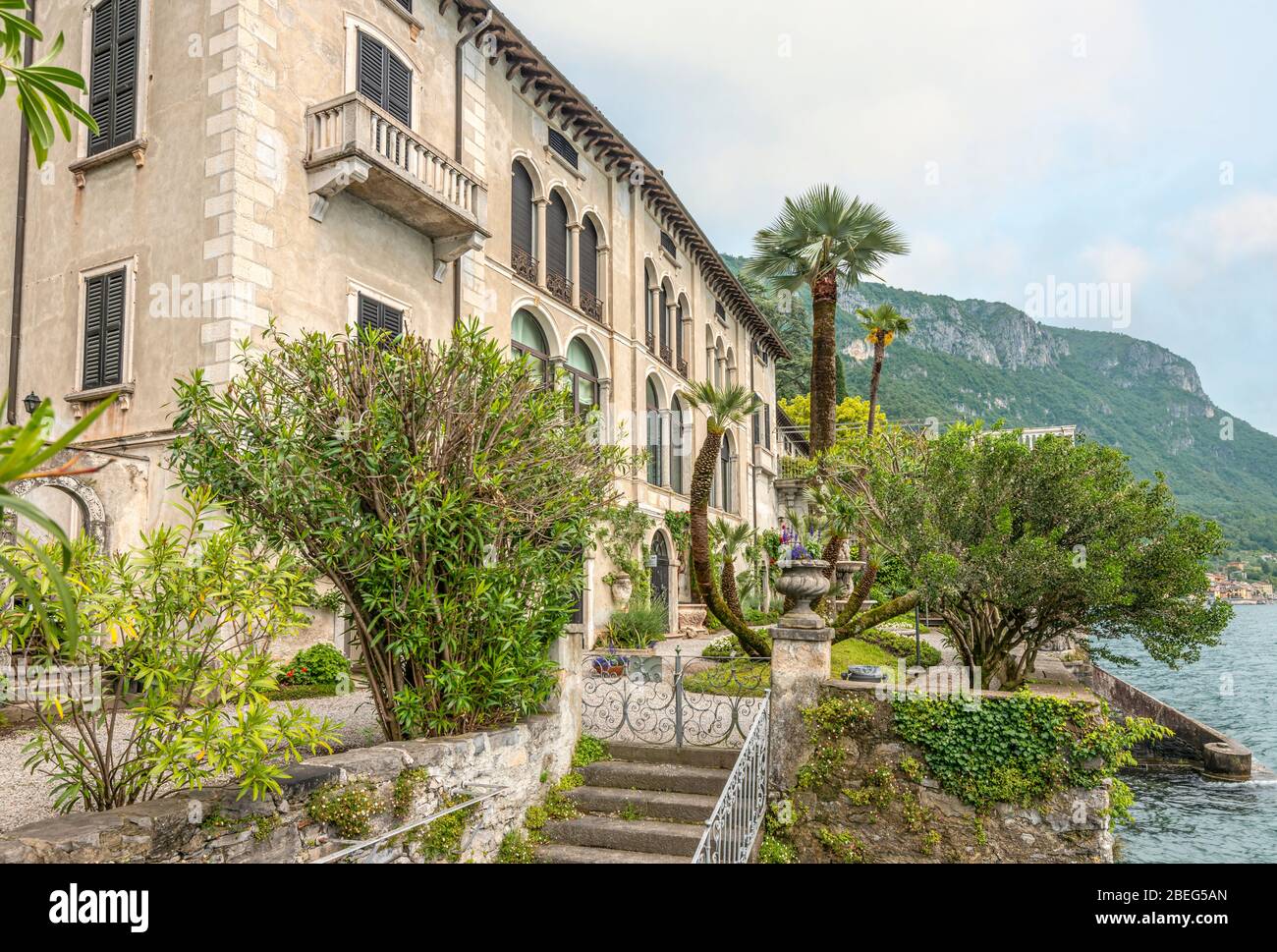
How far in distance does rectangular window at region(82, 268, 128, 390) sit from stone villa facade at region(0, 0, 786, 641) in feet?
0.10

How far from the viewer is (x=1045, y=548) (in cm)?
948

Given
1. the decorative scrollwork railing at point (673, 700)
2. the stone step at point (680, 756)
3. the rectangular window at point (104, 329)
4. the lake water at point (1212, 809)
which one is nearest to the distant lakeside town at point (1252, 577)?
the lake water at point (1212, 809)

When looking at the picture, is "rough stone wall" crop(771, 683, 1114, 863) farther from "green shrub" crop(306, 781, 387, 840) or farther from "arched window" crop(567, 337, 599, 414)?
"arched window" crop(567, 337, 599, 414)

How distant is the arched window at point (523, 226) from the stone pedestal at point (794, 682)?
442 inches

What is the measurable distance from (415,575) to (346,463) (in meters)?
1.06

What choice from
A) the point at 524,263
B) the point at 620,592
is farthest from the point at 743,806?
the point at 524,263

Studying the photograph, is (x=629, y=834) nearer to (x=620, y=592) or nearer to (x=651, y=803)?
(x=651, y=803)

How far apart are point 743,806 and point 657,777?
89 centimetres

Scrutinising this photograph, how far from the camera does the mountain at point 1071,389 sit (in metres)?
90.6

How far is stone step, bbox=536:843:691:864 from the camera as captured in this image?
728cm

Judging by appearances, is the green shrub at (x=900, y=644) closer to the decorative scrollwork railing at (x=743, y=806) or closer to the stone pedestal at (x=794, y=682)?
the stone pedestal at (x=794, y=682)

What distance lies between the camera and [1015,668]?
11.1 metres

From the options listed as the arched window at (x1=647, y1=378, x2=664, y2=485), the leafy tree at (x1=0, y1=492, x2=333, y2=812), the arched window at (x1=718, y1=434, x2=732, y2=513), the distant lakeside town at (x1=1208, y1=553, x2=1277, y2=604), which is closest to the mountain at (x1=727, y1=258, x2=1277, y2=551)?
the distant lakeside town at (x1=1208, y1=553, x2=1277, y2=604)
